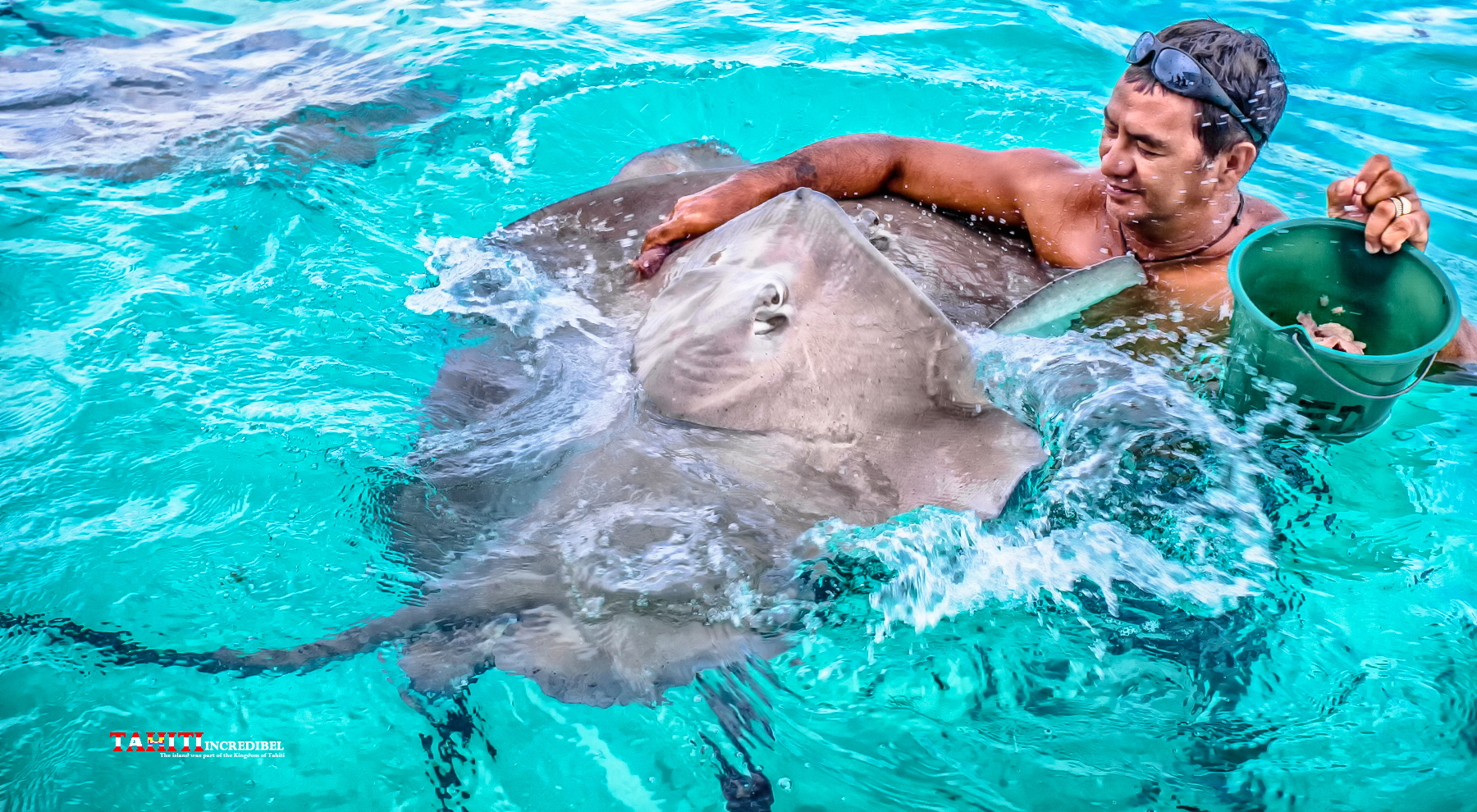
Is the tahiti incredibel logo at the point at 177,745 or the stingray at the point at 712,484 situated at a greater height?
the stingray at the point at 712,484

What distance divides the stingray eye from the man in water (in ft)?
2.44

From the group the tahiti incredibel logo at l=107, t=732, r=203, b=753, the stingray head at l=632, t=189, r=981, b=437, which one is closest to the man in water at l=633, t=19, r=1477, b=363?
the stingray head at l=632, t=189, r=981, b=437

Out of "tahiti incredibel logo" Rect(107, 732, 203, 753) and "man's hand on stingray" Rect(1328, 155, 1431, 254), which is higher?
"man's hand on stingray" Rect(1328, 155, 1431, 254)

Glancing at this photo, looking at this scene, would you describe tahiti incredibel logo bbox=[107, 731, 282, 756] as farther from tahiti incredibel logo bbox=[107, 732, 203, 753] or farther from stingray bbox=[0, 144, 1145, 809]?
stingray bbox=[0, 144, 1145, 809]

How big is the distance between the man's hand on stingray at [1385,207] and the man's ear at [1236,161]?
0.56 m

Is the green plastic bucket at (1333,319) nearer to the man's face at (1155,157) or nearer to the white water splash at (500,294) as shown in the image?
the man's face at (1155,157)

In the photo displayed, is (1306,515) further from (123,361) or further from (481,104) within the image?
(481,104)

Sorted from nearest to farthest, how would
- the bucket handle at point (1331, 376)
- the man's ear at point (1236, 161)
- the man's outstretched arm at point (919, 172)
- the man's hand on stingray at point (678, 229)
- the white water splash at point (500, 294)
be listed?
the bucket handle at point (1331, 376) < the man's ear at point (1236, 161) < the man's hand on stingray at point (678, 229) < the white water splash at point (500, 294) < the man's outstretched arm at point (919, 172)

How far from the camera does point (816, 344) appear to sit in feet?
7.16

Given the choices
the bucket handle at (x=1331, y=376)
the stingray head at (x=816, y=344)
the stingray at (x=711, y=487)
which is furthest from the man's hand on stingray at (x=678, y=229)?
the bucket handle at (x=1331, y=376)

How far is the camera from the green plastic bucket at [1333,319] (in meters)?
2.04

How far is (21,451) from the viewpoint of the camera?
2.85m

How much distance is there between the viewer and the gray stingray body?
210cm

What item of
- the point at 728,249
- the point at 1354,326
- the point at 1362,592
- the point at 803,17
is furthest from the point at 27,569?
the point at 803,17
